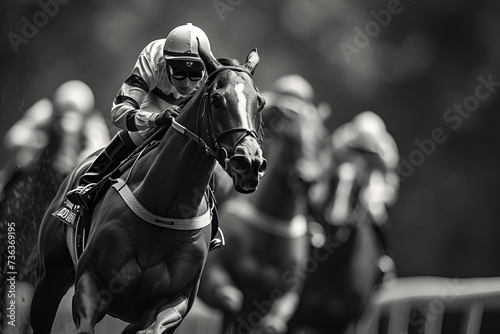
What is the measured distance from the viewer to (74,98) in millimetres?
7363

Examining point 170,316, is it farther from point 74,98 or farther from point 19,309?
point 74,98

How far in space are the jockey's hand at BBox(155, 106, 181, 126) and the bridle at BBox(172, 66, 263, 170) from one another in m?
0.07

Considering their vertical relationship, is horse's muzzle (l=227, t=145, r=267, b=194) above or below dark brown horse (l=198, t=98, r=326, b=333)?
above

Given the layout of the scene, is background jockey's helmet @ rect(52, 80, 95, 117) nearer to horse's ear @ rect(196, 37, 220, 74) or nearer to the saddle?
the saddle

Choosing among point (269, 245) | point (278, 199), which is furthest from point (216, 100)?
point (278, 199)

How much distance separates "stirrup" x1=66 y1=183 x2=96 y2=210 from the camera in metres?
4.03

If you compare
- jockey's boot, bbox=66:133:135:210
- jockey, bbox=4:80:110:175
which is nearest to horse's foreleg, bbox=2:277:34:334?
jockey, bbox=4:80:110:175

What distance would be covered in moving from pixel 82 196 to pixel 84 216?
4.1 inches

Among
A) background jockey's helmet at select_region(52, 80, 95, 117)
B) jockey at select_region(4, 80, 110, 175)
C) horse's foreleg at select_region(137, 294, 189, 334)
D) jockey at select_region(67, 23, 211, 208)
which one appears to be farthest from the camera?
background jockey's helmet at select_region(52, 80, 95, 117)

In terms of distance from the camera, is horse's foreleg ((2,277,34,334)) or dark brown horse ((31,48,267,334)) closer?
dark brown horse ((31,48,267,334))

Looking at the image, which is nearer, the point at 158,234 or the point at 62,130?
the point at 158,234

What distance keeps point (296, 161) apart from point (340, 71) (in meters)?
1.69

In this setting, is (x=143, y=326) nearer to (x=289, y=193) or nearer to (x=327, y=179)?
(x=289, y=193)

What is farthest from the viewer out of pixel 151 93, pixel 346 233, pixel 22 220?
pixel 346 233
